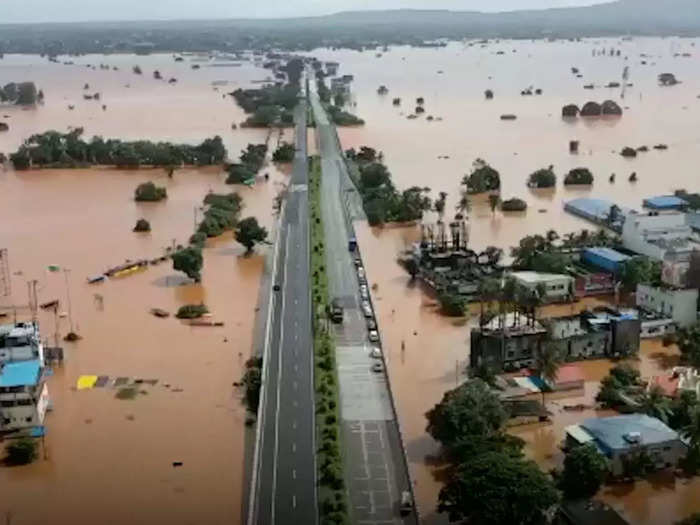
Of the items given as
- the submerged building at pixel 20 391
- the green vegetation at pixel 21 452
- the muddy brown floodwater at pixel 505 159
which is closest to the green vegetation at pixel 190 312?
the muddy brown floodwater at pixel 505 159

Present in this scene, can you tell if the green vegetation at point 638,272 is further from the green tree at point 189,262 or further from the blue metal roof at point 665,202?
the green tree at point 189,262

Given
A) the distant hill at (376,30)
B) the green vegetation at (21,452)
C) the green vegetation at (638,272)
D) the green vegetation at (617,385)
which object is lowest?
the green vegetation at (21,452)

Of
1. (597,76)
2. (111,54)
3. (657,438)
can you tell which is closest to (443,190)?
(657,438)

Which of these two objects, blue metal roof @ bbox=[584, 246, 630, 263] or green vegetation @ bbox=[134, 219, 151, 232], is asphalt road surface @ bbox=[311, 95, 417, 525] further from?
green vegetation @ bbox=[134, 219, 151, 232]

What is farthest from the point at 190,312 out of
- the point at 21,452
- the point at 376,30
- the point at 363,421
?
the point at 376,30

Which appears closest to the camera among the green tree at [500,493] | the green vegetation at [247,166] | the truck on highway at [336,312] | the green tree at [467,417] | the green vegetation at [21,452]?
the green tree at [500,493]

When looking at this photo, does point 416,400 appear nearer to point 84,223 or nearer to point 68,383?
point 68,383

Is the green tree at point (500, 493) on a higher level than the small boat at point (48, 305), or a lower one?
higher
